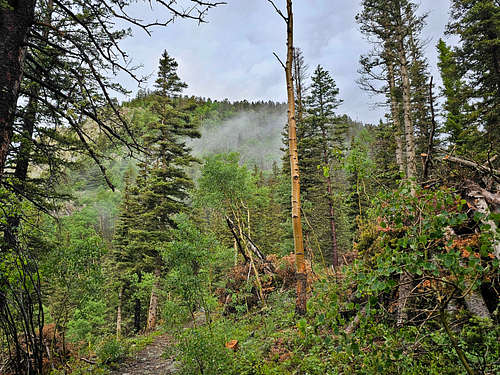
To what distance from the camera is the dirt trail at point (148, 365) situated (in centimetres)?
753

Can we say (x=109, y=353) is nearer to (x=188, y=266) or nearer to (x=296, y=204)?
(x=188, y=266)

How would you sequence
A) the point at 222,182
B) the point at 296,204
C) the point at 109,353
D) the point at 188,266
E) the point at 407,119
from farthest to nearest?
1. the point at 222,182
2. the point at 407,119
3. the point at 109,353
4. the point at 188,266
5. the point at 296,204

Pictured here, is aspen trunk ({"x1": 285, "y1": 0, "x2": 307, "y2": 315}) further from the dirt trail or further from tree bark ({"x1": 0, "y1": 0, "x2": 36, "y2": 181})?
tree bark ({"x1": 0, "y1": 0, "x2": 36, "y2": 181})

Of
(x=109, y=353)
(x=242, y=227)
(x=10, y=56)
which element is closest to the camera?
(x=10, y=56)

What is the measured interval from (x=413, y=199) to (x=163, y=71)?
60.0 ft

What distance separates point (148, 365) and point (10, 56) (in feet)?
30.1

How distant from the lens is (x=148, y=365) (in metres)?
8.38

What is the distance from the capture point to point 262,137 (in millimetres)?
150000

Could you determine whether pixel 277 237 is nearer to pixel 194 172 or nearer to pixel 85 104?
pixel 85 104

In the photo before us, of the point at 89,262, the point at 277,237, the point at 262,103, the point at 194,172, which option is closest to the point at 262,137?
the point at 262,103

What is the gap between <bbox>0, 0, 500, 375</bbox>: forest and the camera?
6.63ft

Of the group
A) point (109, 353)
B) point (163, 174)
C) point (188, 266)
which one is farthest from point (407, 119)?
point (109, 353)

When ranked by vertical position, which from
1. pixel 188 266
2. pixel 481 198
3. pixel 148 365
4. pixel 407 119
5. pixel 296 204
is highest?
pixel 407 119

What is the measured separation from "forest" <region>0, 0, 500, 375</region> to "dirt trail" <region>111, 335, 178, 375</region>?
0.10 metres
